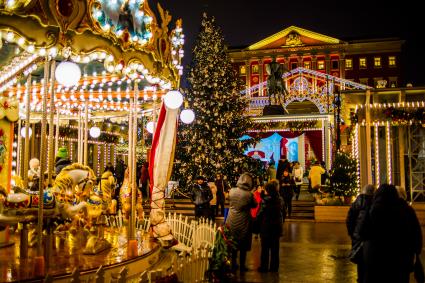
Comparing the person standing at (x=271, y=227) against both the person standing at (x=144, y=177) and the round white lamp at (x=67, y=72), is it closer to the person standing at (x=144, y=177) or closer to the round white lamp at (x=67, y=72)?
the round white lamp at (x=67, y=72)

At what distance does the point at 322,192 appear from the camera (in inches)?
785

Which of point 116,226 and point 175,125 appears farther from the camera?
point 116,226

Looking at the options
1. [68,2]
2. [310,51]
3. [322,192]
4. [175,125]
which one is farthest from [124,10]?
[310,51]

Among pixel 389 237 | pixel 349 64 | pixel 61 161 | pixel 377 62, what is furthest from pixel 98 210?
pixel 377 62

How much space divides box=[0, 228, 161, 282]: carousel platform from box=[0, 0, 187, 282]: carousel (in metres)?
0.01

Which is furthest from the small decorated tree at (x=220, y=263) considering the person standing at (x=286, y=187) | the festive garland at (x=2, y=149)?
the person standing at (x=286, y=187)

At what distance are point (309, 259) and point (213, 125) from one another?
13.0 meters

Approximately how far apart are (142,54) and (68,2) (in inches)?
74.1

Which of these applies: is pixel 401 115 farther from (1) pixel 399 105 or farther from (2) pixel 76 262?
(2) pixel 76 262

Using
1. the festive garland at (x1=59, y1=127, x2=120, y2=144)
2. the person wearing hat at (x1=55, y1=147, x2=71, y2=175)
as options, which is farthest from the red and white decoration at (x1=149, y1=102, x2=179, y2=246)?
the festive garland at (x1=59, y1=127, x2=120, y2=144)

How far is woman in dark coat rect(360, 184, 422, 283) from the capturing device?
5.61m

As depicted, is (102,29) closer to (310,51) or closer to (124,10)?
(124,10)

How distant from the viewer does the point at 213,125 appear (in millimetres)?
22609

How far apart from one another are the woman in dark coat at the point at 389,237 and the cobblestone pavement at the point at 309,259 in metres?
2.63
